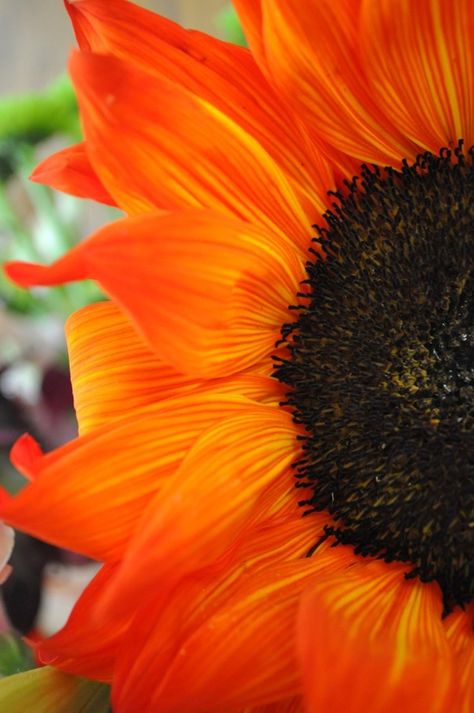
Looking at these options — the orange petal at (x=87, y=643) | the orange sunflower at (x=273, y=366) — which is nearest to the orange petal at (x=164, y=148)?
the orange sunflower at (x=273, y=366)

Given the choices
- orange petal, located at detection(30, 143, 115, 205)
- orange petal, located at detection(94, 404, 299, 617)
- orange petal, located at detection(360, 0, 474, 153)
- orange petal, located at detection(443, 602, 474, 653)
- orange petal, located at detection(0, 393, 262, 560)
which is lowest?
orange petal, located at detection(443, 602, 474, 653)

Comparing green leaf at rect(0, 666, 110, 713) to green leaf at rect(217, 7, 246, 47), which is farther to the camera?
green leaf at rect(217, 7, 246, 47)

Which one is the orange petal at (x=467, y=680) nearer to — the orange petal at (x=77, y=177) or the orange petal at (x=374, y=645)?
the orange petal at (x=374, y=645)

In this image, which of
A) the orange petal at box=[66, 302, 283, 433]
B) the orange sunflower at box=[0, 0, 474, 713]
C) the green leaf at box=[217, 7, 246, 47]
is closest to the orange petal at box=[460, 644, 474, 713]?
the orange sunflower at box=[0, 0, 474, 713]

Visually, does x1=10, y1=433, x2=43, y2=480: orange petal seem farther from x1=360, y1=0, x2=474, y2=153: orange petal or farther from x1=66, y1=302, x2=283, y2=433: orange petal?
x1=360, y1=0, x2=474, y2=153: orange petal

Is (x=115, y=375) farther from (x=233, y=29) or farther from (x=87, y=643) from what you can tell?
(x=233, y=29)

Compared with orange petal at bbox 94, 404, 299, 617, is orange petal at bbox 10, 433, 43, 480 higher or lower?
higher
